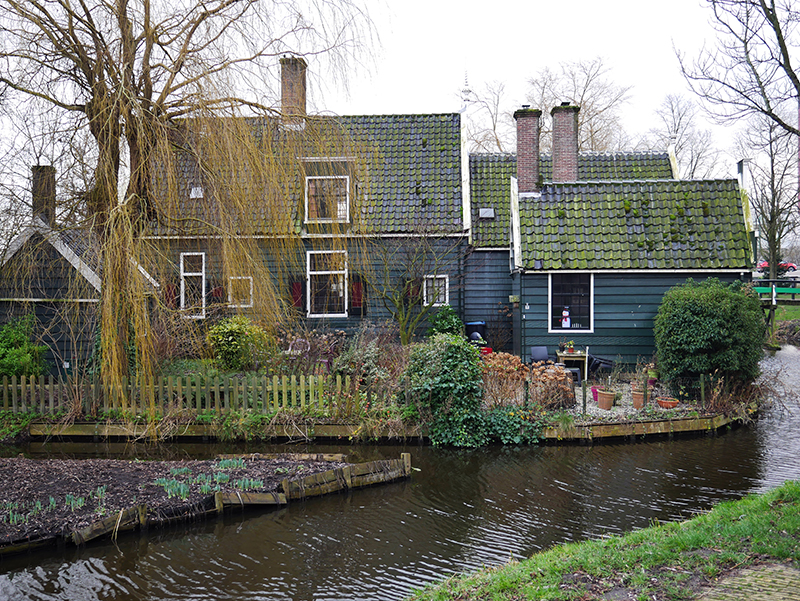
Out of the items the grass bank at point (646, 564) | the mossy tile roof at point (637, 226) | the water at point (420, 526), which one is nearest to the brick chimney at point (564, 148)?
the mossy tile roof at point (637, 226)

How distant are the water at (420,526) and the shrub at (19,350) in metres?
6.98

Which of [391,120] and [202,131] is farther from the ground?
[391,120]

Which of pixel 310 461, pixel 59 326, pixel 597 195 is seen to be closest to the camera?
pixel 310 461

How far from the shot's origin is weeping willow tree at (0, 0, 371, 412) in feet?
29.3

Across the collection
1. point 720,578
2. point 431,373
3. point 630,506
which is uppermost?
point 431,373

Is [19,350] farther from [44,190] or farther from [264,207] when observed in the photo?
[264,207]

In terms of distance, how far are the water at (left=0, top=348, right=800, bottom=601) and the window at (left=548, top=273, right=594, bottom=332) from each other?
17.2 ft

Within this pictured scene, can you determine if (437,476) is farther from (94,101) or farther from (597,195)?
(597,195)

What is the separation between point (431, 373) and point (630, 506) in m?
4.11

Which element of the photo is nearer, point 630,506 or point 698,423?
point 630,506

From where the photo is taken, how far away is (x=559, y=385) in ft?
39.4

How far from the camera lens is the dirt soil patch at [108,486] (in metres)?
7.07

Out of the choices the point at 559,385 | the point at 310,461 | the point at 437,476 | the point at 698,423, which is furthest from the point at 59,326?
the point at 698,423

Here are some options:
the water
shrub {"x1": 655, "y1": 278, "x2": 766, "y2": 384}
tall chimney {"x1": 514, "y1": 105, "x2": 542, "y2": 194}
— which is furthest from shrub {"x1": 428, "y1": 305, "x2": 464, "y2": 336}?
the water
